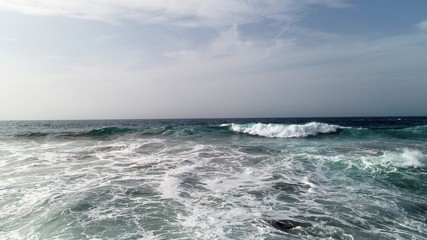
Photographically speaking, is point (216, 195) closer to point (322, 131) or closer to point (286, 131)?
point (286, 131)

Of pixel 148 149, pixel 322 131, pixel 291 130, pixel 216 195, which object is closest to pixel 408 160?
pixel 216 195

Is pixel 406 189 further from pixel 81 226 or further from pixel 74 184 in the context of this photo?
pixel 74 184

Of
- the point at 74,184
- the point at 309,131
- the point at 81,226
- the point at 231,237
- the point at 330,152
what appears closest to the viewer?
the point at 231,237

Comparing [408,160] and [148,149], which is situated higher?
[408,160]

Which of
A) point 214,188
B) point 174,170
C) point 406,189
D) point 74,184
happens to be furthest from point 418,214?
point 74,184

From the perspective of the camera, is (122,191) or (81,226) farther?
(122,191)

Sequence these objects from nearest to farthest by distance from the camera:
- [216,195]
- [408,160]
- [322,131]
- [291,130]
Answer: [216,195], [408,160], [291,130], [322,131]

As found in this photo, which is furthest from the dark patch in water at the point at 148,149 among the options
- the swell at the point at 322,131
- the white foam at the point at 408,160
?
the white foam at the point at 408,160

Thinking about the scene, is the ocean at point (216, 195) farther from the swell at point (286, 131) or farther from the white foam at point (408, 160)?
the swell at point (286, 131)

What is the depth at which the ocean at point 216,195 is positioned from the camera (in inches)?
250

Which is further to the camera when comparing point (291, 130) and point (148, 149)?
point (291, 130)

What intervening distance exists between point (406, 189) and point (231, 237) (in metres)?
7.20

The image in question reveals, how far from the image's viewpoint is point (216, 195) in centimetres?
893

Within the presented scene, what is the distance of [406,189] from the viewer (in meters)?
9.59
